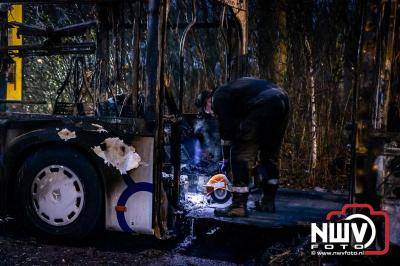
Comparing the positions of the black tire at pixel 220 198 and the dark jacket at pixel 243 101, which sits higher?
the dark jacket at pixel 243 101

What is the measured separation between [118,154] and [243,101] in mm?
1641

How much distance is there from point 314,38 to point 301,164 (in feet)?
8.93

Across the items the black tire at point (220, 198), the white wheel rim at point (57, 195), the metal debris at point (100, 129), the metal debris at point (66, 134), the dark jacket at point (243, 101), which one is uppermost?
the dark jacket at point (243, 101)

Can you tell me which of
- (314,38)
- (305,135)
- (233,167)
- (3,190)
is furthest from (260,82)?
(314,38)

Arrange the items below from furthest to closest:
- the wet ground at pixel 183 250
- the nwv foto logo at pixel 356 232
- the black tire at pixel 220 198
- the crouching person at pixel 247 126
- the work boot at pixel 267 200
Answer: the black tire at pixel 220 198, the work boot at pixel 267 200, the crouching person at pixel 247 126, the wet ground at pixel 183 250, the nwv foto logo at pixel 356 232

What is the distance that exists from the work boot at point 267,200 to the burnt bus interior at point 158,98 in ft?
0.36

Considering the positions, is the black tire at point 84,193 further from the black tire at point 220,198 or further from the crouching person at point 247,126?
the black tire at point 220,198

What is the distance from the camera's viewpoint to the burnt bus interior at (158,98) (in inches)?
168

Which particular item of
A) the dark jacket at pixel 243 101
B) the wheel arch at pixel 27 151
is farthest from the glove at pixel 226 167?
the wheel arch at pixel 27 151

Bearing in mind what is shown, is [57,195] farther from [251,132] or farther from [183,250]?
[251,132]

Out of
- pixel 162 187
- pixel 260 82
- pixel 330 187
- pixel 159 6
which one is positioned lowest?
pixel 330 187

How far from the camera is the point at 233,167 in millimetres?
5102

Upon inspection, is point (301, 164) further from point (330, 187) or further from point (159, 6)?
point (159, 6)

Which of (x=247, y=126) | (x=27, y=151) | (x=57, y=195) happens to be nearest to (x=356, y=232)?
(x=247, y=126)
